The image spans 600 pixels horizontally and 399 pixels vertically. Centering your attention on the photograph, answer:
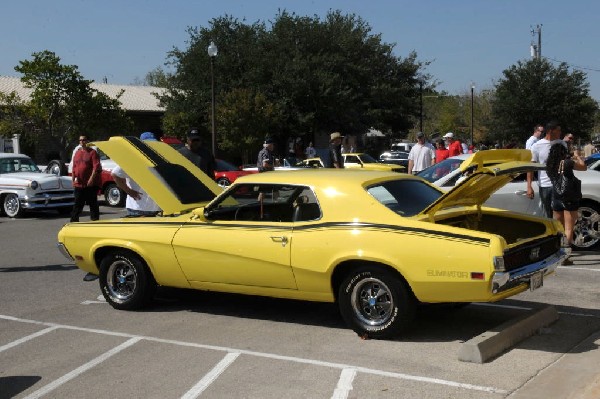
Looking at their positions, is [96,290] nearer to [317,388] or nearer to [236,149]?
[317,388]

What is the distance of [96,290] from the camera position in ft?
28.5

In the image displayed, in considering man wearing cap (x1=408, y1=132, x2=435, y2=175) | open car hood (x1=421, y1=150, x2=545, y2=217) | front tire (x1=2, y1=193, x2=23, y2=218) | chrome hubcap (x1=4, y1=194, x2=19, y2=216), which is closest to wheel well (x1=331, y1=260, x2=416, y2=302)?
open car hood (x1=421, y1=150, x2=545, y2=217)

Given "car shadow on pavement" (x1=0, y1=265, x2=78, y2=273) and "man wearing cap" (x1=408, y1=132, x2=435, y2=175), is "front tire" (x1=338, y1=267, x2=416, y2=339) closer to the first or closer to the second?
"car shadow on pavement" (x1=0, y1=265, x2=78, y2=273)

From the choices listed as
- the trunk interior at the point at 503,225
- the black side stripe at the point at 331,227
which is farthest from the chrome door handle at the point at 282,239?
the trunk interior at the point at 503,225

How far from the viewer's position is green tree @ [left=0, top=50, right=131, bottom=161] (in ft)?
96.4

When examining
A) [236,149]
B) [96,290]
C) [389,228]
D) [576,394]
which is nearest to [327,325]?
[389,228]

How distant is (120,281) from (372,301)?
2830 mm

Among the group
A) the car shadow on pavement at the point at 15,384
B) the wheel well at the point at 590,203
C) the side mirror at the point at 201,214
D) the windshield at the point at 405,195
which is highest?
the windshield at the point at 405,195

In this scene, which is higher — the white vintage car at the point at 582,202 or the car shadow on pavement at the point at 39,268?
the white vintage car at the point at 582,202

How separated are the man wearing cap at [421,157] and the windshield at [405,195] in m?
8.49

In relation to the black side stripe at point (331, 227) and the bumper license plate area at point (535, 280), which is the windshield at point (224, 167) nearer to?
the black side stripe at point (331, 227)

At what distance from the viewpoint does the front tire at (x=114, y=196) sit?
64.8ft

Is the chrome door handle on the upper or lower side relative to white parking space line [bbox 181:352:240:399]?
upper

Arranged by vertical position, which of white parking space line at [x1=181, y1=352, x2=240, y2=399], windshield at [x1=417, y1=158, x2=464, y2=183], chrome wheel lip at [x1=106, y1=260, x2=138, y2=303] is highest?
windshield at [x1=417, y1=158, x2=464, y2=183]
